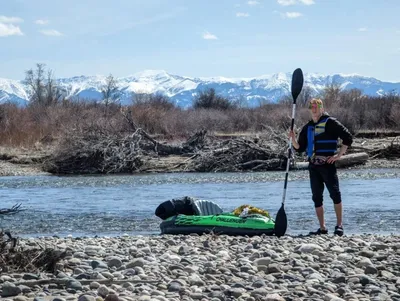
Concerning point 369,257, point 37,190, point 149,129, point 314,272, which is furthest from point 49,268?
point 149,129

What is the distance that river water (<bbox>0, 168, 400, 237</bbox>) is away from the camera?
13.0 meters

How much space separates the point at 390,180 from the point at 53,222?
11225 millimetres

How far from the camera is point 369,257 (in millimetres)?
8328

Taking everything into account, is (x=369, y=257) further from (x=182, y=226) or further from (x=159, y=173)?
(x=159, y=173)

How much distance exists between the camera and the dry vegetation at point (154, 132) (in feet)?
89.7

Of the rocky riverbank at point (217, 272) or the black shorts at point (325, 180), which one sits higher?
the black shorts at point (325, 180)

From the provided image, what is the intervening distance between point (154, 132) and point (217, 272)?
27.8 metres

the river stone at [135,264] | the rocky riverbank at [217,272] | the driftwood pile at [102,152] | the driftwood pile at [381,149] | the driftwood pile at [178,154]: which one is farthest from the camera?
the driftwood pile at [381,149]

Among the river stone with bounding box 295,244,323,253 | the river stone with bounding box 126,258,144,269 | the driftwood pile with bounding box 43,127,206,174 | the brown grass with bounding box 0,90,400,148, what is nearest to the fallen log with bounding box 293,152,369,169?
the brown grass with bounding box 0,90,400,148

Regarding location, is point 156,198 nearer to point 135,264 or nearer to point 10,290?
point 135,264

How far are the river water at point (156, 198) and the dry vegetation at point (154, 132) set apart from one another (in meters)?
1.77

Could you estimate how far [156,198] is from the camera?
18.2 m

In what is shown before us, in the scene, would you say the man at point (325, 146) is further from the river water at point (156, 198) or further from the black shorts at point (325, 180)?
the river water at point (156, 198)

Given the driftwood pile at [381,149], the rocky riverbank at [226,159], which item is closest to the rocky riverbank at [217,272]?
the rocky riverbank at [226,159]
